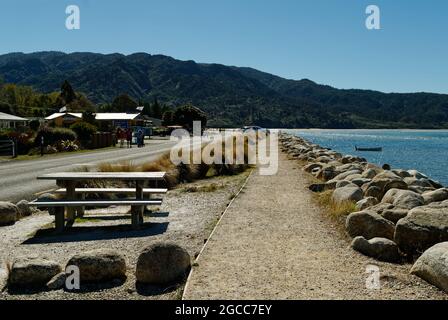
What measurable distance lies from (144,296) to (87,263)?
3.39 feet

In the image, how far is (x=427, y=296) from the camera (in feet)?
18.0

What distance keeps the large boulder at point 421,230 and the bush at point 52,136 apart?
94.4 ft

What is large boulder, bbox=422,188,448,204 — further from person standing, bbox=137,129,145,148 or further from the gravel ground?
person standing, bbox=137,129,145,148

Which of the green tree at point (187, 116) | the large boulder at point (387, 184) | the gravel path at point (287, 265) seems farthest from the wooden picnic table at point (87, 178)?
the green tree at point (187, 116)

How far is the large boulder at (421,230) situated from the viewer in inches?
278

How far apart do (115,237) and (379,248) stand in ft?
14.8

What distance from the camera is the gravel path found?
5527 mm

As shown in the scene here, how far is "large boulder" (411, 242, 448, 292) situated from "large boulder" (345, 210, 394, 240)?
1.63 m

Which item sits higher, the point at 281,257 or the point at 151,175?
the point at 151,175

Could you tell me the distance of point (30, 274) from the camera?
241 inches

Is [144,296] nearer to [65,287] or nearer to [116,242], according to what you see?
[65,287]

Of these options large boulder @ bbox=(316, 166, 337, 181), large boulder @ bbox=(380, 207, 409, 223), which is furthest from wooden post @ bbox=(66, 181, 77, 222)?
large boulder @ bbox=(316, 166, 337, 181)

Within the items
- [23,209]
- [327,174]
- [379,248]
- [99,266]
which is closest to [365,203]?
[379,248]
